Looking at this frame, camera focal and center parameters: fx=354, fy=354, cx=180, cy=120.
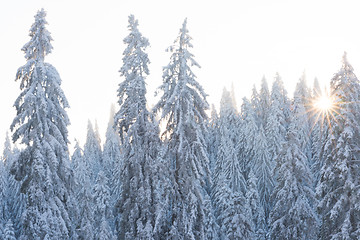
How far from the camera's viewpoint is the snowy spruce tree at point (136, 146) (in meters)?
20.3

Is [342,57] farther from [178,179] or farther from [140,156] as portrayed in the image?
[140,156]

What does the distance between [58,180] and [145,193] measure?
4835 mm

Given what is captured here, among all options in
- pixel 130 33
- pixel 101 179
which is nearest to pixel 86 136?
pixel 101 179

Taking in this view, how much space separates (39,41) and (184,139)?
9.40 m

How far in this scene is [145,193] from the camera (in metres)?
20.2

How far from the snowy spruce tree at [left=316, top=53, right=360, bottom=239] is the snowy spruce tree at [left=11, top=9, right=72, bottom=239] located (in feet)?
46.9

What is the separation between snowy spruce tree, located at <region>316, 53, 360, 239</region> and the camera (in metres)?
19.0

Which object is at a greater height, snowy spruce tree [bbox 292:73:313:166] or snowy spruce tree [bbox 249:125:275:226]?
snowy spruce tree [bbox 292:73:313:166]

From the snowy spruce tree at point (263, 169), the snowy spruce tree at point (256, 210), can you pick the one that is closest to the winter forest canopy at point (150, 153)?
the snowy spruce tree at point (256, 210)

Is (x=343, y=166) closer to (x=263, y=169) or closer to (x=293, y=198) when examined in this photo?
(x=293, y=198)

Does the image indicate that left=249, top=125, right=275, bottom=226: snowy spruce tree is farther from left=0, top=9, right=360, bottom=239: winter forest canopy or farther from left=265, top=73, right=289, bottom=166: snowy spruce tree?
left=0, top=9, right=360, bottom=239: winter forest canopy

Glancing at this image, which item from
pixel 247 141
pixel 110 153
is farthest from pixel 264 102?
pixel 110 153

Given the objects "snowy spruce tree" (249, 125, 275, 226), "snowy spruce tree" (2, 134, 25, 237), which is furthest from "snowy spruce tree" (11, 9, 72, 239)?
"snowy spruce tree" (249, 125, 275, 226)

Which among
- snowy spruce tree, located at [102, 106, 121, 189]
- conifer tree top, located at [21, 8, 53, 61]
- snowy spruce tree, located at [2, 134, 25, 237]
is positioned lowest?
snowy spruce tree, located at [2, 134, 25, 237]
